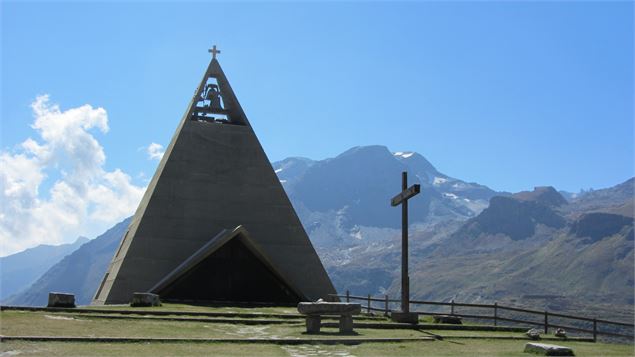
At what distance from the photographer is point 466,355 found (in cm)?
1802

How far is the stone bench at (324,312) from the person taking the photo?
21312 millimetres

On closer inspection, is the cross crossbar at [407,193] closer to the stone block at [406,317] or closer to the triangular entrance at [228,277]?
the stone block at [406,317]

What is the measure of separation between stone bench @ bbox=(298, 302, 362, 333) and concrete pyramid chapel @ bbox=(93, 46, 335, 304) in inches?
539

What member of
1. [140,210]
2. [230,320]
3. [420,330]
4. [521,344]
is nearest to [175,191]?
[140,210]

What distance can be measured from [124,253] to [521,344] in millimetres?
21212

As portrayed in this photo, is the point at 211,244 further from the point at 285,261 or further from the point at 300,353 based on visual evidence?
the point at 300,353

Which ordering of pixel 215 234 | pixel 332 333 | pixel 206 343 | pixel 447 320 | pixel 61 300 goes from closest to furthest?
pixel 206 343, pixel 332 333, pixel 61 300, pixel 447 320, pixel 215 234

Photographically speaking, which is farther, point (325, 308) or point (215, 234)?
point (215, 234)

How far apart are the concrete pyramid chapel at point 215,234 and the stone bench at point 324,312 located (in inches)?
539

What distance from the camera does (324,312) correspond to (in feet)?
70.4

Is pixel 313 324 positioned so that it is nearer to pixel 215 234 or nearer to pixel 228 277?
pixel 228 277

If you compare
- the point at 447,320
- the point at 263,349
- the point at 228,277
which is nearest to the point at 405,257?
the point at 447,320

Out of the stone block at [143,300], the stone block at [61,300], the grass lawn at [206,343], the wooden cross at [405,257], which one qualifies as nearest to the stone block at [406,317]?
the wooden cross at [405,257]

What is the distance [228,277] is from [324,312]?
572 inches
